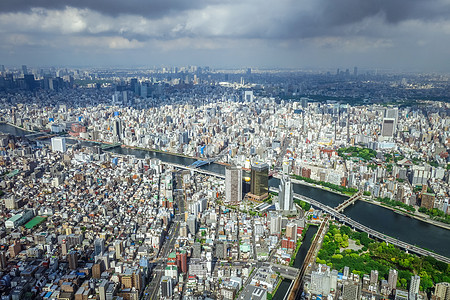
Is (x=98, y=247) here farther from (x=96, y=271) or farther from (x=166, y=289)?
(x=166, y=289)

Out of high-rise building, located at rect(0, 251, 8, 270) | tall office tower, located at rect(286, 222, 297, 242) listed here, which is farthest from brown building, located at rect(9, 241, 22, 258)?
tall office tower, located at rect(286, 222, 297, 242)

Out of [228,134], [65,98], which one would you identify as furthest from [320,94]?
[65,98]

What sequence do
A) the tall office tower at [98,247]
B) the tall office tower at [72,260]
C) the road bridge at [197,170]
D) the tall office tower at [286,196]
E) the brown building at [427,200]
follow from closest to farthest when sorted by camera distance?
1. the tall office tower at [72,260]
2. the tall office tower at [98,247]
3. the tall office tower at [286,196]
4. the brown building at [427,200]
5. the road bridge at [197,170]

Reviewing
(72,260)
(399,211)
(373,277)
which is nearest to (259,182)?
(399,211)

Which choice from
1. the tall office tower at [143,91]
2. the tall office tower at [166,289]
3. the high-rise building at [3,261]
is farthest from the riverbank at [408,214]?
the tall office tower at [143,91]

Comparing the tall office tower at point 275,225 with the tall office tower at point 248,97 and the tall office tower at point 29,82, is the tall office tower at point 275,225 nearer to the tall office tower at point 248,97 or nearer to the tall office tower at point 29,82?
the tall office tower at point 248,97

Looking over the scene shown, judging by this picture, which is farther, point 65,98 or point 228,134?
point 65,98

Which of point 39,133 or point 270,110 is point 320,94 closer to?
point 270,110
